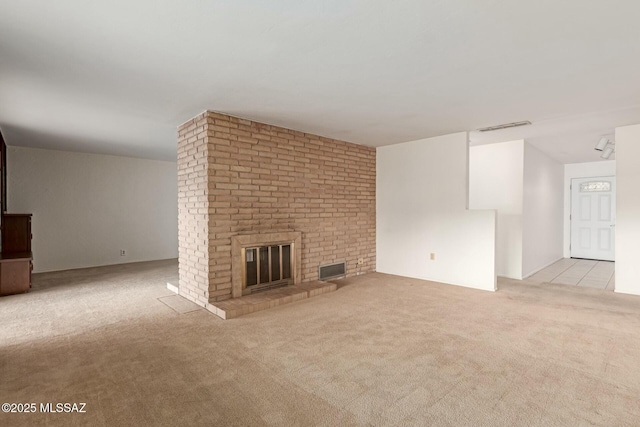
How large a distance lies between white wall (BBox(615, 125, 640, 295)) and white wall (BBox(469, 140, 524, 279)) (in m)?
1.23

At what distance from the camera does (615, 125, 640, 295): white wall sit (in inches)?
178

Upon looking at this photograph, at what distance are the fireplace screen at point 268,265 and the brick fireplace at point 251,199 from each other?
0.08m

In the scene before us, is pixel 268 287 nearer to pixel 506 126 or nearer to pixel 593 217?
pixel 506 126

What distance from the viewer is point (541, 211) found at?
6418 millimetres

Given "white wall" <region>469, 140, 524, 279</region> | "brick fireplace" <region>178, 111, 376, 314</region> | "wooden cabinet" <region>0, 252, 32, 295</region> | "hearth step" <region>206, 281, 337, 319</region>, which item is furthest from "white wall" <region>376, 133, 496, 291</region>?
"wooden cabinet" <region>0, 252, 32, 295</region>

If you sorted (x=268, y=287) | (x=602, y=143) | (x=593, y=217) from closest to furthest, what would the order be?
(x=268, y=287), (x=602, y=143), (x=593, y=217)

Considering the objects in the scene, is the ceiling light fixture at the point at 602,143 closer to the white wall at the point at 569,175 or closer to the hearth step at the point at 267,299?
the white wall at the point at 569,175

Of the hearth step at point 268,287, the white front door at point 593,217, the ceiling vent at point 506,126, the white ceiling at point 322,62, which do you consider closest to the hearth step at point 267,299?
the hearth step at point 268,287

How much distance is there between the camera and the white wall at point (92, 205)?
239 inches

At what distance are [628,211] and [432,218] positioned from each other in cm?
262

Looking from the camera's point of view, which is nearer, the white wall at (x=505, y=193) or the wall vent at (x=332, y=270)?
the wall vent at (x=332, y=270)

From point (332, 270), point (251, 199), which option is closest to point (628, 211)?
point (332, 270)

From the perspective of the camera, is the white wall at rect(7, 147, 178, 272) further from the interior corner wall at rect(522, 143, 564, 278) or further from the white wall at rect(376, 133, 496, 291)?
the interior corner wall at rect(522, 143, 564, 278)

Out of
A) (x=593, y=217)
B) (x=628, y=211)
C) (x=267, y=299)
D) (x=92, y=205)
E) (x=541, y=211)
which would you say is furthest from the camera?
(x=593, y=217)
